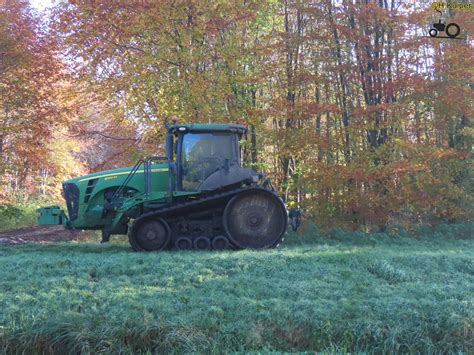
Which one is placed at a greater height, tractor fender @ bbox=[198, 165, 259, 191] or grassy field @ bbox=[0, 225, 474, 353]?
tractor fender @ bbox=[198, 165, 259, 191]

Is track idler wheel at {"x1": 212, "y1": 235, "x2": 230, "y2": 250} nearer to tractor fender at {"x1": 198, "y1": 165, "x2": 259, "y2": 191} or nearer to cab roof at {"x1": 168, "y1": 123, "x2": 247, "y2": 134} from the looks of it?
tractor fender at {"x1": 198, "y1": 165, "x2": 259, "y2": 191}

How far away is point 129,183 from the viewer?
29.9 feet

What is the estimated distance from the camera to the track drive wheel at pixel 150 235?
28.0 feet

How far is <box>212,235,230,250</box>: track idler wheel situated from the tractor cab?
938 millimetres

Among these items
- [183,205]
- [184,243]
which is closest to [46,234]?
[184,243]

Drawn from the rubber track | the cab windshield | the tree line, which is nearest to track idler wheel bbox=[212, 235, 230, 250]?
the rubber track

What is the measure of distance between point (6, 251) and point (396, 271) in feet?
23.3

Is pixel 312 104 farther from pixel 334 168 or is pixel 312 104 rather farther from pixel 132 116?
pixel 132 116

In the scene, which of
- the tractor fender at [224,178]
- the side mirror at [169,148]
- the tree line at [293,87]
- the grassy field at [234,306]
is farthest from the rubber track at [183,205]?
the tree line at [293,87]

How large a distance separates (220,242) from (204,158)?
1613mm

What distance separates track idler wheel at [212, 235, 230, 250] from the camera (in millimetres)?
8695

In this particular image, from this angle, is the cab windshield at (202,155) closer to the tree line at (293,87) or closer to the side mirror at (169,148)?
the side mirror at (169,148)

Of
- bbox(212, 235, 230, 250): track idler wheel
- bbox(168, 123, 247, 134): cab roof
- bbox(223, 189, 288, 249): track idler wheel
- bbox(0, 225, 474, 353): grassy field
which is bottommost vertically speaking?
bbox(0, 225, 474, 353): grassy field

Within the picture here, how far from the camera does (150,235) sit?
28.1ft
